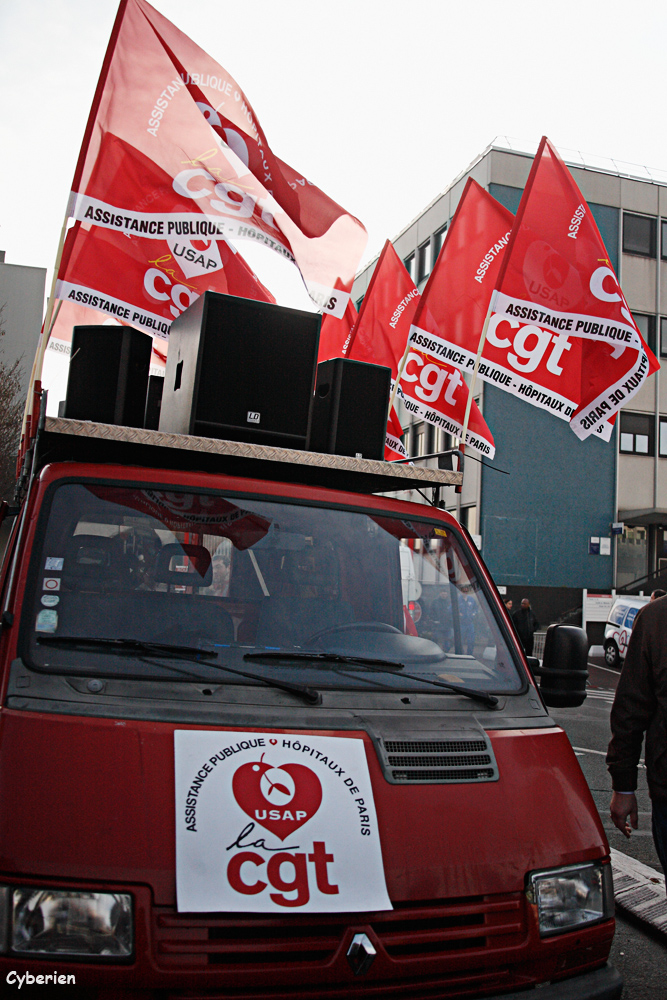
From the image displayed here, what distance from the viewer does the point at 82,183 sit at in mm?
7230

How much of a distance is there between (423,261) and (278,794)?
34.4 meters

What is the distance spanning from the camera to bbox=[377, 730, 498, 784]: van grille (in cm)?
263

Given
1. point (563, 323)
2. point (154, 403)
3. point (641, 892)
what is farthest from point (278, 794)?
point (563, 323)

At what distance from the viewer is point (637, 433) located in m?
31.0

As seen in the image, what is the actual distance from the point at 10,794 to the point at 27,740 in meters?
0.16

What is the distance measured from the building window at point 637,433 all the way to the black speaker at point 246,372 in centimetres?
2855

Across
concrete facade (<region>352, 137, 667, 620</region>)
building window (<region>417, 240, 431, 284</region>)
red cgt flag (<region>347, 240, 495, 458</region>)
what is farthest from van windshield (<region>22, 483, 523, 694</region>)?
building window (<region>417, 240, 431, 284</region>)

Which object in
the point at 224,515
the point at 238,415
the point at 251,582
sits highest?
Answer: the point at 238,415

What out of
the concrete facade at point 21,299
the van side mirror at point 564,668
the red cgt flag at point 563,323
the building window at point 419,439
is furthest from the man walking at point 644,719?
the concrete facade at point 21,299

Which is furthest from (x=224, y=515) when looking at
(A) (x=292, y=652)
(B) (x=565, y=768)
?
(B) (x=565, y=768)

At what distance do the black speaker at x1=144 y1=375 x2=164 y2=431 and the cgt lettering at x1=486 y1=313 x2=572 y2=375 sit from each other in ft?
17.2

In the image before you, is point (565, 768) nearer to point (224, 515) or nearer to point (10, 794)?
point (224, 515)

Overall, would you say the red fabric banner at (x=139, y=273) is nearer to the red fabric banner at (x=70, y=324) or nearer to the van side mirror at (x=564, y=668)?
the red fabric banner at (x=70, y=324)

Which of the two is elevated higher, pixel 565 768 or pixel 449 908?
pixel 565 768
